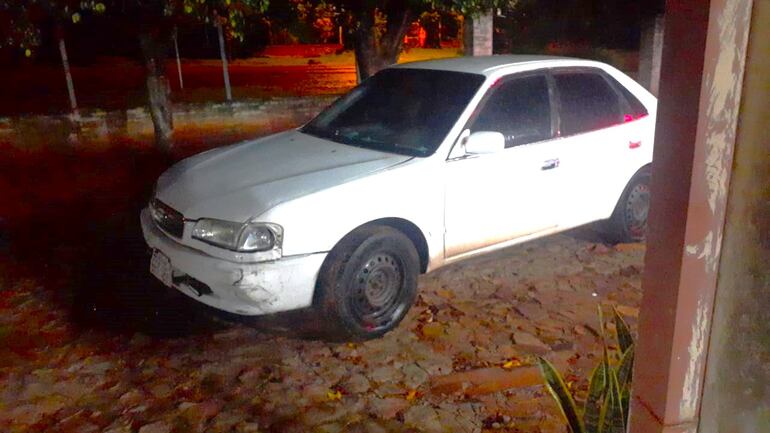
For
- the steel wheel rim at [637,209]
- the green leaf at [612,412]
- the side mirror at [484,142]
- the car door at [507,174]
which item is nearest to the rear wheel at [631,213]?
the steel wheel rim at [637,209]

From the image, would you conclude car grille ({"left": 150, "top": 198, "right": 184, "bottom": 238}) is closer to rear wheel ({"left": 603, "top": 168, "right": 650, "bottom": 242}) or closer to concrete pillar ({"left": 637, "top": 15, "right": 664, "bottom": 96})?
rear wheel ({"left": 603, "top": 168, "right": 650, "bottom": 242})

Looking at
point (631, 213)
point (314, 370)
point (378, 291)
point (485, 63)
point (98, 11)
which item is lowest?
point (314, 370)

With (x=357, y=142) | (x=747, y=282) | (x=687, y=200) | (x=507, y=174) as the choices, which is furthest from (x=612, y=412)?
(x=357, y=142)

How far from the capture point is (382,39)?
9695mm

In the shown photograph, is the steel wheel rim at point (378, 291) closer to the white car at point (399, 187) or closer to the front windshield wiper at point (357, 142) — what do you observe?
the white car at point (399, 187)

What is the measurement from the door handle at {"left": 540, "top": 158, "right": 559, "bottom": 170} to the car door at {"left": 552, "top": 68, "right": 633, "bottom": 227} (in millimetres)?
67

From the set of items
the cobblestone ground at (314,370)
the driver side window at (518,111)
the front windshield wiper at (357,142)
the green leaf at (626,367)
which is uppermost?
the driver side window at (518,111)

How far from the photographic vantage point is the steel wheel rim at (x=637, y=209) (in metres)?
5.79

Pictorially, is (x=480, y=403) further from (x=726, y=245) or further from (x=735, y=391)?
(x=726, y=245)

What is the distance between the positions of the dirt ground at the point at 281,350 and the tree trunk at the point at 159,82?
294 centimetres

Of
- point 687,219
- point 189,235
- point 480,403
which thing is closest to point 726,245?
point 687,219

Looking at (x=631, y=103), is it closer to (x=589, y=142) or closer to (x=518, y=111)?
(x=589, y=142)

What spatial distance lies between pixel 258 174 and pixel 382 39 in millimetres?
5856

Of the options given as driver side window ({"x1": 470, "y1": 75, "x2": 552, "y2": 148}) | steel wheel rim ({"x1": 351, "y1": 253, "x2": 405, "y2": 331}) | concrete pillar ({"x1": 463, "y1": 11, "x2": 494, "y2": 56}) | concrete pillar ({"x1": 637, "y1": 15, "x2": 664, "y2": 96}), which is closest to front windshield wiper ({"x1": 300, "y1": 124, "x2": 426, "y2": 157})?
driver side window ({"x1": 470, "y1": 75, "x2": 552, "y2": 148})
